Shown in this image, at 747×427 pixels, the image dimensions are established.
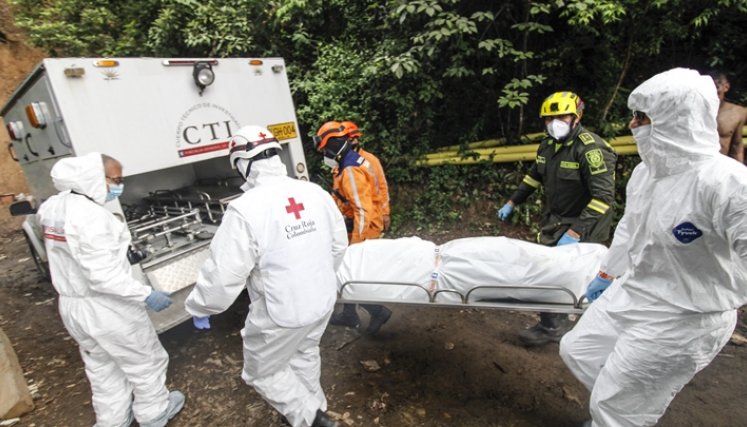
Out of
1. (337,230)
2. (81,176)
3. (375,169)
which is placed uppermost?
(81,176)

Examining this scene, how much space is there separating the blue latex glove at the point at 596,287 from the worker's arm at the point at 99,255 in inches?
107

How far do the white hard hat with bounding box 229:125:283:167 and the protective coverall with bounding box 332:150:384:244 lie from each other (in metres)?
1.11

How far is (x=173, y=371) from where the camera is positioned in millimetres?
3258

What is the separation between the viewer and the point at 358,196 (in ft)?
10.7

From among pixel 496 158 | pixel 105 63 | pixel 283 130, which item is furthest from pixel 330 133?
pixel 496 158

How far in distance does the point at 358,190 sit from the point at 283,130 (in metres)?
1.32

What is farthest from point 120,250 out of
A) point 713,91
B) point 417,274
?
point 713,91

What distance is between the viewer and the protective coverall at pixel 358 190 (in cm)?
324

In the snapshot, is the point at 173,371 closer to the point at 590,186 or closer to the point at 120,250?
the point at 120,250

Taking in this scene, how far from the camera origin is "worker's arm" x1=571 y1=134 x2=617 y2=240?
2.75 meters

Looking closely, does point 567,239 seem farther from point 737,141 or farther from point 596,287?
point 737,141

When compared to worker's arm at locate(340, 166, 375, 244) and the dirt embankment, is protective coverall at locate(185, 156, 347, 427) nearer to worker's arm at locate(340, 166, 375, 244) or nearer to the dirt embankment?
worker's arm at locate(340, 166, 375, 244)

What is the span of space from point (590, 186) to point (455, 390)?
5.93 feet

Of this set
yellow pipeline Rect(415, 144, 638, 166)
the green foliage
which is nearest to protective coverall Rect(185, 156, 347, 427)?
the green foliage
